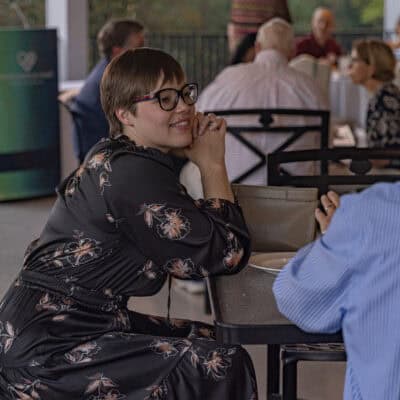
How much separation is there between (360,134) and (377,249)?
4728 millimetres

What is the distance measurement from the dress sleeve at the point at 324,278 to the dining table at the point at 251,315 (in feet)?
0.18

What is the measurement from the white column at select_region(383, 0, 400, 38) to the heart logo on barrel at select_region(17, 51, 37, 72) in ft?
20.7

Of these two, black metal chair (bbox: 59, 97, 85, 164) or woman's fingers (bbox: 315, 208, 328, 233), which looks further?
black metal chair (bbox: 59, 97, 85, 164)

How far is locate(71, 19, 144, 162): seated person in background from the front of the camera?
6.06 m

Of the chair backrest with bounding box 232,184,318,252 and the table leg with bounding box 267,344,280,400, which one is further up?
the chair backrest with bounding box 232,184,318,252

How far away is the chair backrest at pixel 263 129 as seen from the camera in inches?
170

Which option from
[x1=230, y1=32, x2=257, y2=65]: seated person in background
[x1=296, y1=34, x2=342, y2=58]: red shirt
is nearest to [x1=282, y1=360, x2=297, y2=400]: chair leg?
[x1=230, y1=32, x2=257, y2=65]: seated person in background

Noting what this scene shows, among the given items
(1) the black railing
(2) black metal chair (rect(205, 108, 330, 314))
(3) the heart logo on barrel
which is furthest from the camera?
(1) the black railing

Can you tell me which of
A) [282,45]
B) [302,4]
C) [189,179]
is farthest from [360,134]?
[302,4]

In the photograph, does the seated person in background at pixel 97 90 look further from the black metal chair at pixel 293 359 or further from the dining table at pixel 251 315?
the black metal chair at pixel 293 359

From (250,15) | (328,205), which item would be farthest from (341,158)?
(250,15)

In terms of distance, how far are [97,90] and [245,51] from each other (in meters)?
0.89

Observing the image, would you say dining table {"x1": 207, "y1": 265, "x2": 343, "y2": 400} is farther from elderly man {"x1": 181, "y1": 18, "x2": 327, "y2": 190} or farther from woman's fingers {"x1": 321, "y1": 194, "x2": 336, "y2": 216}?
elderly man {"x1": 181, "y1": 18, "x2": 327, "y2": 190}

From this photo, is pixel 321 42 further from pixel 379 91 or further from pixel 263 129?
pixel 263 129
